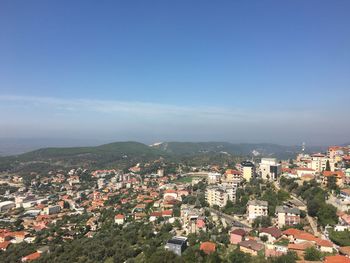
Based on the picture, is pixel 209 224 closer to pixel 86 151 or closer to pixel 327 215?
pixel 327 215

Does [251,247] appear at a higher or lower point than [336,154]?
lower

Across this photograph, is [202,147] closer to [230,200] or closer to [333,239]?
[230,200]

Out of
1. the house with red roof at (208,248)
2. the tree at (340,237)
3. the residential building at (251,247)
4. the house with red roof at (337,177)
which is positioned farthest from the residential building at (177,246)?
the house with red roof at (337,177)

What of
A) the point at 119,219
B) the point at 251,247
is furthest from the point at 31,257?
the point at 251,247

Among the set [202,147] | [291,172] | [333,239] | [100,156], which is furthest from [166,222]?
[202,147]

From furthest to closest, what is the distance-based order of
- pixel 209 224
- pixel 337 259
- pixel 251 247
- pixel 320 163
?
pixel 320 163, pixel 209 224, pixel 251 247, pixel 337 259

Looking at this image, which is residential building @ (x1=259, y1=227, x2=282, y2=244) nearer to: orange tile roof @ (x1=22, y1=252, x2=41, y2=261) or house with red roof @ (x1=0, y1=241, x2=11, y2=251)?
orange tile roof @ (x1=22, y1=252, x2=41, y2=261)

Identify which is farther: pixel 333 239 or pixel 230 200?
pixel 230 200

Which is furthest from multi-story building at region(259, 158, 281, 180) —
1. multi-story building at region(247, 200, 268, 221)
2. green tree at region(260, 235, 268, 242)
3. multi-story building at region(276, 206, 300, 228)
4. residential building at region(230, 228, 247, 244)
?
residential building at region(230, 228, 247, 244)
